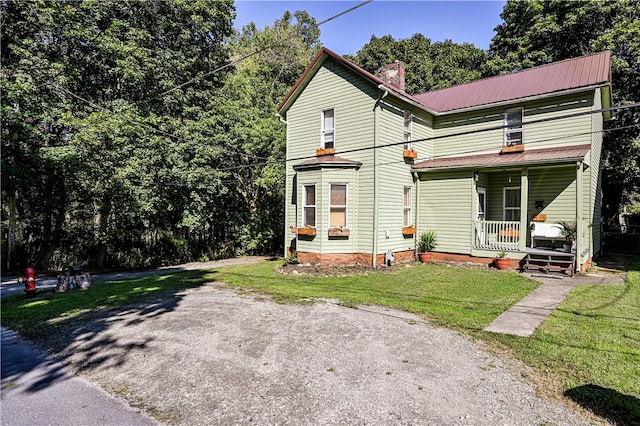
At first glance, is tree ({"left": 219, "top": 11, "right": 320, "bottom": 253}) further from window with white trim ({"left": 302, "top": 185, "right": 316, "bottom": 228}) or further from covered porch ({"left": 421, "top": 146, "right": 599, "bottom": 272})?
covered porch ({"left": 421, "top": 146, "right": 599, "bottom": 272})

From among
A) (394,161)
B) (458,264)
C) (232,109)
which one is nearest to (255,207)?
(232,109)

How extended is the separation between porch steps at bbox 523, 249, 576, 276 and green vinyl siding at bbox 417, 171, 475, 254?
2.03 m

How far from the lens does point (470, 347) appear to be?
493 cm

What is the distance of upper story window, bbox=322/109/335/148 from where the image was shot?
1351 centimetres

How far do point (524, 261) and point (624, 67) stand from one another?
11.8 m

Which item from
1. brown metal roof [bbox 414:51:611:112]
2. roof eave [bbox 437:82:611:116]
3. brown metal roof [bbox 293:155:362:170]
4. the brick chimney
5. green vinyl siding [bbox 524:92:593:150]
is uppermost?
the brick chimney

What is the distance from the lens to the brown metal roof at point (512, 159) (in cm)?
1088

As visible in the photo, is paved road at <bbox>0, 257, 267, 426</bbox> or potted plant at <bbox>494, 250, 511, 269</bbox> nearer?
paved road at <bbox>0, 257, 267, 426</bbox>

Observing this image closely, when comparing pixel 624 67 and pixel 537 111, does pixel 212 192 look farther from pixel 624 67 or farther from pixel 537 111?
pixel 624 67

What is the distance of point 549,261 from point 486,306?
5236mm

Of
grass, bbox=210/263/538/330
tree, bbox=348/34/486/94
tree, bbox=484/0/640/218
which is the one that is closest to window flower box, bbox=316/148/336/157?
grass, bbox=210/263/538/330

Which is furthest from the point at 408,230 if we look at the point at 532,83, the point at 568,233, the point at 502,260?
the point at 532,83

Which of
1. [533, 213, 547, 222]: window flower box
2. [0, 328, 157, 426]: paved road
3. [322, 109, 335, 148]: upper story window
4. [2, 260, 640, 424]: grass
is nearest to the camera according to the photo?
[0, 328, 157, 426]: paved road

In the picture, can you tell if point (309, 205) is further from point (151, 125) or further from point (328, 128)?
point (151, 125)
